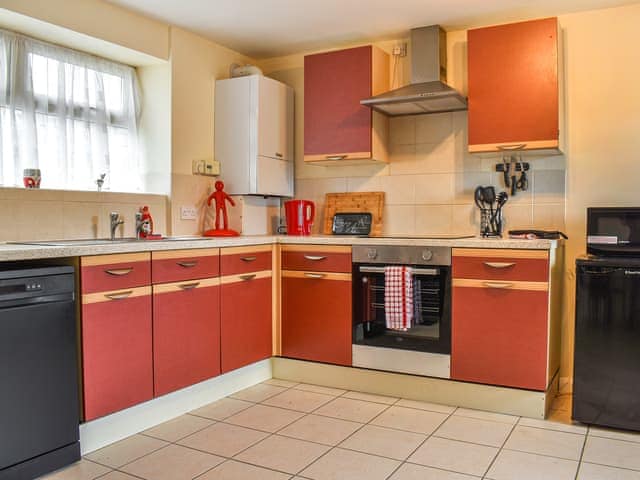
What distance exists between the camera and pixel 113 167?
3.50m

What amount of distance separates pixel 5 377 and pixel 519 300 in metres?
2.33

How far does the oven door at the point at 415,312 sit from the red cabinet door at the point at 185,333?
0.83m

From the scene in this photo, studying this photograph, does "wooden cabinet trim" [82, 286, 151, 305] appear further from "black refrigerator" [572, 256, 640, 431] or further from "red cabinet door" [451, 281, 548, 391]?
"black refrigerator" [572, 256, 640, 431]

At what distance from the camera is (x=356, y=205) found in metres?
4.00

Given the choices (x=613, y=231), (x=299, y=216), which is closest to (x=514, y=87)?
(x=613, y=231)

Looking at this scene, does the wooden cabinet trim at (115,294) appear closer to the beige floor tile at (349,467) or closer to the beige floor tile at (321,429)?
the beige floor tile at (321,429)

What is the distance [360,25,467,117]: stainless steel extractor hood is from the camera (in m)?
3.42

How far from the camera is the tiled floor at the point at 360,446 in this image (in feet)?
7.43

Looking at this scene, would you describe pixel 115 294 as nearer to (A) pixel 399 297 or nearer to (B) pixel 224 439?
(B) pixel 224 439

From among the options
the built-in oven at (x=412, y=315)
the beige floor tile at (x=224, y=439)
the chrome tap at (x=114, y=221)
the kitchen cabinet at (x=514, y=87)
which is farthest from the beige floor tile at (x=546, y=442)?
the chrome tap at (x=114, y=221)

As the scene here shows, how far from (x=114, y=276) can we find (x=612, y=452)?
2.30m

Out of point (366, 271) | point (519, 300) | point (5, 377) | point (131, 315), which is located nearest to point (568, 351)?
point (519, 300)

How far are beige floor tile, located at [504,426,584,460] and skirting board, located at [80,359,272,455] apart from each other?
1538mm

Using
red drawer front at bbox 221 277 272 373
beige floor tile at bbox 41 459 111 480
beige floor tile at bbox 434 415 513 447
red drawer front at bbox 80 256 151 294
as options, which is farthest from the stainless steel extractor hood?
beige floor tile at bbox 41 459 111 480
